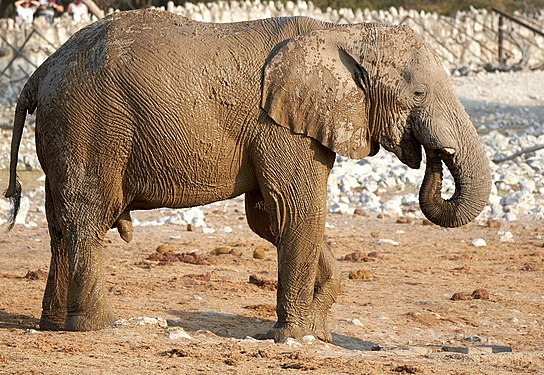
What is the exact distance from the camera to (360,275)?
11281mm

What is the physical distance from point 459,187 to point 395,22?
25.8 m

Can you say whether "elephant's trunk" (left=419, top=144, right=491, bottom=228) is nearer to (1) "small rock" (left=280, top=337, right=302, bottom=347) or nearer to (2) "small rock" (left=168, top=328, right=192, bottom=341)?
(1) "small rock" (left=280, top=337, right=302, bottom=347)

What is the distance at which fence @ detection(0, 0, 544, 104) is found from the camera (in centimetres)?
2578

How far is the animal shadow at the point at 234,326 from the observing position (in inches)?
346

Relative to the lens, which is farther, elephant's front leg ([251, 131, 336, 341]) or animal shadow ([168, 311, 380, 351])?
animal shadow ([168, 311, 380, 351])

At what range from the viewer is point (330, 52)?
811 centimetres

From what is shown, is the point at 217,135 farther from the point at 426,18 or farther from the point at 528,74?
the point at 426,18

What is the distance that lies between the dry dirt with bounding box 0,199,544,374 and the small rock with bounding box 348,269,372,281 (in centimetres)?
7

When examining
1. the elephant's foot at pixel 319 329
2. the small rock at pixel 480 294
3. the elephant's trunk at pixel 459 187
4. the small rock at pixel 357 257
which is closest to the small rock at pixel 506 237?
the small rock at pixel 357 257

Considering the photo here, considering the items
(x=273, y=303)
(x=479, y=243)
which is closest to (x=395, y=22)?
(x=479, y=243)

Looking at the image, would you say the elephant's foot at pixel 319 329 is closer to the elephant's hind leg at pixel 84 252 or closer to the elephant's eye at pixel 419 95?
the elephant's hind leg at pixel 84 252

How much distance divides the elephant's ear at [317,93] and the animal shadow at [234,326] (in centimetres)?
145

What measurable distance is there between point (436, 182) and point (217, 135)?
142cm

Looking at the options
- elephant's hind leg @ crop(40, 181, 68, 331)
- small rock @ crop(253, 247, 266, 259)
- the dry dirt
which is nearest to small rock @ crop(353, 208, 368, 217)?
the dry dirt
